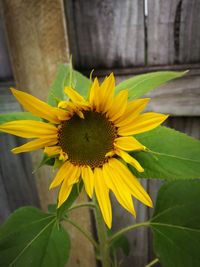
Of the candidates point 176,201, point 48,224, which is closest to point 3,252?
point 48,224

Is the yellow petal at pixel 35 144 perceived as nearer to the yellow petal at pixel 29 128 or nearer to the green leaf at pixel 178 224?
the yellow petal at pixel 29 128

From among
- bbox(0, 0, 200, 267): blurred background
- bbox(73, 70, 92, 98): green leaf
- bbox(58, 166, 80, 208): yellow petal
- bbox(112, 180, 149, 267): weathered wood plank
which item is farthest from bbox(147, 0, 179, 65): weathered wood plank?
bbox(58, 166, 80, 208): yellow petal

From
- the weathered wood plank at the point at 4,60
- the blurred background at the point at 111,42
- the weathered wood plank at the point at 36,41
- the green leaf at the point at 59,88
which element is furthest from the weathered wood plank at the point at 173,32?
the weathered wood plank at the point at 4,60

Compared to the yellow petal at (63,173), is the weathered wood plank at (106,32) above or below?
above

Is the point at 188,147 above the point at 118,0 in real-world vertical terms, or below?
below

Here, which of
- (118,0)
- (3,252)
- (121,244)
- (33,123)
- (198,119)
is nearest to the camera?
(33,123)

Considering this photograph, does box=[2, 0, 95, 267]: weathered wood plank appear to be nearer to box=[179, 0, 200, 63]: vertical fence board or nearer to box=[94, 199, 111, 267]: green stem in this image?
box=[179, 0, 200, 63]: vertical fence board

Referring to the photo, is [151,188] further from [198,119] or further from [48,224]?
[48,224]
